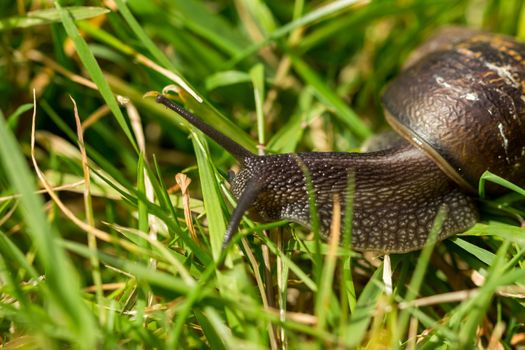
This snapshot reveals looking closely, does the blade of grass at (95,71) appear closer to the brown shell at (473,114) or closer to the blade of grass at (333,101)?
the blade of grass at (333,101)

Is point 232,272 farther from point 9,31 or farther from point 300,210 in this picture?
point 9,31

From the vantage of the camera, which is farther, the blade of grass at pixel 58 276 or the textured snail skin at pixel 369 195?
the textured snail skin at pixel 369 195

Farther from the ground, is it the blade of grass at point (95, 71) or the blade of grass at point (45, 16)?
the blade of grass at point (45, 16)

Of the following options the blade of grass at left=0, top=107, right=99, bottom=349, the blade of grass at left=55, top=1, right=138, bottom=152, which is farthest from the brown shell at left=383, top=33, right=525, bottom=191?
the blade of grass at left=0, top=107, right=99, bottom=349

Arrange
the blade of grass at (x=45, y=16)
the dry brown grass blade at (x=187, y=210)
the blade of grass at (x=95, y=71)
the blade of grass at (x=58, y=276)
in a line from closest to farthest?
the blade of grass at (x=58, y=276) → the dry brown grass blade at (x=187, y=210) → the blade of grass at (x=95, y=71) → the blade of grass at (x=45, y=16)

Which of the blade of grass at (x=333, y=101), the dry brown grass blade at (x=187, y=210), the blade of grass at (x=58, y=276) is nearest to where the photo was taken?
the blade of grass at (x=58, y=276)

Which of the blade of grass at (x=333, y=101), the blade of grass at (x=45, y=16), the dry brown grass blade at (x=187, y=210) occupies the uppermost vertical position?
the blade of grass at (x=45, y=16)

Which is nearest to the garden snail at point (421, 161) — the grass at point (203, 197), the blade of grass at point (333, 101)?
the grass at point (203, 197)
